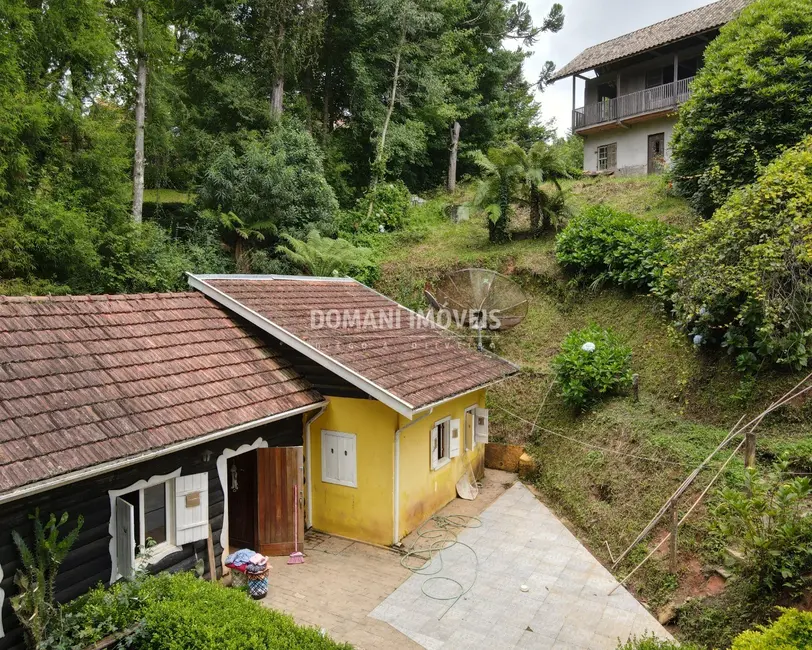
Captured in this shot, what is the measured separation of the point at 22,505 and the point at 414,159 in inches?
864

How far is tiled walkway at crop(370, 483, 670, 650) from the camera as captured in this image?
260 inches

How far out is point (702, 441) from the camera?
354 inches

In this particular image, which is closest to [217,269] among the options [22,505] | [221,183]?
[221,183]

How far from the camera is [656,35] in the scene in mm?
22484

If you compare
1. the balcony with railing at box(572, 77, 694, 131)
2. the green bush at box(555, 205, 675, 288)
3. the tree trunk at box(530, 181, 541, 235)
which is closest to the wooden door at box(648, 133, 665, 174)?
the balcony with railing at box(572, 77, 694, 131)

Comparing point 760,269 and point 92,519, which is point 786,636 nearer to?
point 760,269

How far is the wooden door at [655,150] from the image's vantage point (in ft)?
72.7

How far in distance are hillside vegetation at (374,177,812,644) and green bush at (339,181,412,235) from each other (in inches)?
128

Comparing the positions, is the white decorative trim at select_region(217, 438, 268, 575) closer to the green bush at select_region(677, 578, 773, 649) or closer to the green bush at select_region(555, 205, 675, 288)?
the green bush at select_region(677, 578, 773, 649)

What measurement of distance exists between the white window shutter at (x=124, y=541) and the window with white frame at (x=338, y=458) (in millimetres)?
3655

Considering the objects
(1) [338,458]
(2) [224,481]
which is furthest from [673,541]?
(2) [224,481]

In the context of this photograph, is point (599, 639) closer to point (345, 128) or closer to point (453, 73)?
point (345, 128)

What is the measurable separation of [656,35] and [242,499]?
960 inches

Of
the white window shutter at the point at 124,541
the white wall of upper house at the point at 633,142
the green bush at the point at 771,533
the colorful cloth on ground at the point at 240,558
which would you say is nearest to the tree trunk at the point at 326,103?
the white wall of upper house at the point at 633,142
